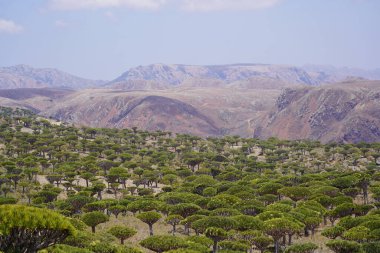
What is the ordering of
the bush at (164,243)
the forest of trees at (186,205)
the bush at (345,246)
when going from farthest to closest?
the bush at (164,243)
the bush at (345,246)
the forest of trees at (186,205)

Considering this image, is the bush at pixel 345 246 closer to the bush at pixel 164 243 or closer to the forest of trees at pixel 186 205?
the forest of trees at pixel 186 205

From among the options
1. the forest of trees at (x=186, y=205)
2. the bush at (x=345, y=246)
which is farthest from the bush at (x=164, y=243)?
the bush at (x=345, y=246)

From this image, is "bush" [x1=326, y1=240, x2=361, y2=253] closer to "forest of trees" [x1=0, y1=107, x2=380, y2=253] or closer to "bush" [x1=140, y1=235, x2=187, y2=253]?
"forest of trees" [x1=0, y1=107, x2=380, y2=253]

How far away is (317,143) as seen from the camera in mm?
131250

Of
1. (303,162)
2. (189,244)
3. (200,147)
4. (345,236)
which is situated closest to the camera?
(189,244)

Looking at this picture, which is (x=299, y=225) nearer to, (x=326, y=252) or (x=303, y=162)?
(x=326, y=252)

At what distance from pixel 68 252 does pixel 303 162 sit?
311 ft

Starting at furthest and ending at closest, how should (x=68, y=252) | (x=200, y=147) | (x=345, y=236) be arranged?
(x=200, y=147) < (x=345, y=236) < (x=68, y=252)

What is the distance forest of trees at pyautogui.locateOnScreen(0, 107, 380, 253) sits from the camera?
2744 centimetres

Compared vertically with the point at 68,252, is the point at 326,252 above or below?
below

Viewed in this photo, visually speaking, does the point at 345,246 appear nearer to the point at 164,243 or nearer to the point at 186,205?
the point at 164,243

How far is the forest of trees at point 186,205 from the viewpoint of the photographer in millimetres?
27438

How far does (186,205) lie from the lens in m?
42.5

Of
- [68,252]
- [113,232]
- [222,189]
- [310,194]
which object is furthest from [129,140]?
[68,252]
